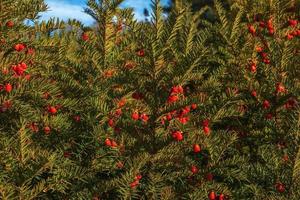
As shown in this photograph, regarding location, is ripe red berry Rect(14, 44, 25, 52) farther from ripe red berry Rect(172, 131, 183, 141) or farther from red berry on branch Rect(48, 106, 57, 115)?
ripe red berry Rect(172, 131, 183, 141)

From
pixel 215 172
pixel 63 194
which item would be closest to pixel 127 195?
pixel 63 194

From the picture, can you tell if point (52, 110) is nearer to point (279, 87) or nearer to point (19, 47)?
point (19, 47)

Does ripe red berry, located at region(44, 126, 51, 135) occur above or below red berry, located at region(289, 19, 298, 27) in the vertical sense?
below

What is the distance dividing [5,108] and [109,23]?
83 centimetres

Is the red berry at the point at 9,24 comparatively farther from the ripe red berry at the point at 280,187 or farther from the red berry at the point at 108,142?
the ripe red berry at the point at 280,187

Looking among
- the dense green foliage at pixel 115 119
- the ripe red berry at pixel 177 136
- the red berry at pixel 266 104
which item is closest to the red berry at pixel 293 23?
the red berry at pixel 266 104

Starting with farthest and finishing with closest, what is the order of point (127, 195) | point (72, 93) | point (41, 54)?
point (72, 93) < point (41, 54) < point (127, 195)

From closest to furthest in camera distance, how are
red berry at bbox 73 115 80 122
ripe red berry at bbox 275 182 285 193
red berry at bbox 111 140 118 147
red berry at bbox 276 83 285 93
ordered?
ripe red berry at bbox 275 182 285 193
red berry at bbox 111 140 118 147
red berry at bbox 73 115 80 122
red berry at bbox 276 83 285 93

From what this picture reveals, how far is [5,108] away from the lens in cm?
268

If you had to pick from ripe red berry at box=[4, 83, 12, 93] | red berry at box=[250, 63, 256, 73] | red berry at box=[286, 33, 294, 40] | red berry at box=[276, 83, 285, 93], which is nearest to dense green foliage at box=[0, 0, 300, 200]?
ripe red berry at box=[4, 83, 12, 93]

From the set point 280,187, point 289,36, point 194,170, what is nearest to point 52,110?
point 194,170

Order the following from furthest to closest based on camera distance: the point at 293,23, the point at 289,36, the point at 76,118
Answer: the point at 293,23, the point at 289,36, the point at 76,118

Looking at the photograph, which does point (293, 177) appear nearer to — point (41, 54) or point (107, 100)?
point (107, 100)

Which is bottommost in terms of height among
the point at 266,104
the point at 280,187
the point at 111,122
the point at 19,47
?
the point at 280,187
